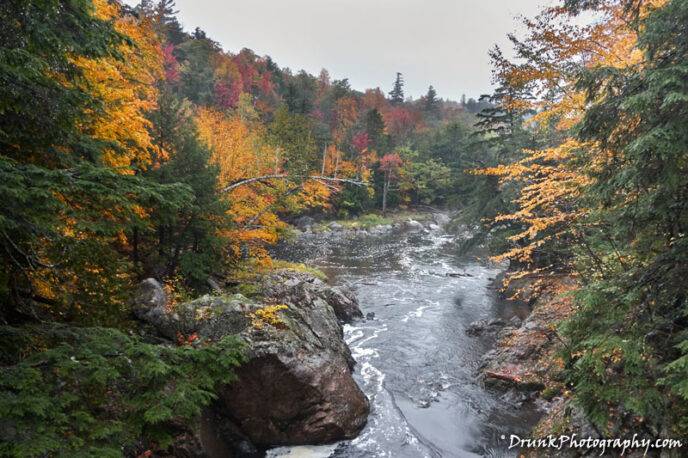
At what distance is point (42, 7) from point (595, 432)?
34.8 ft

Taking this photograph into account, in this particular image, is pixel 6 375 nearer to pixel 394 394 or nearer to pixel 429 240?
pixel 394 394

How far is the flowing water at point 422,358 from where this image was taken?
9945 mm

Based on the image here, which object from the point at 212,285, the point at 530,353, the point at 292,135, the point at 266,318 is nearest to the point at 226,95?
the point at 292,135

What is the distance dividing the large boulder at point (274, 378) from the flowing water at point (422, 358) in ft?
1.56

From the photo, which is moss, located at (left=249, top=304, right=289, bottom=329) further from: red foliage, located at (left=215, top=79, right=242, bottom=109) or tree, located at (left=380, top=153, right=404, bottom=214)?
red foliage, located at (left=215, top=79, right=242, bottom=109)

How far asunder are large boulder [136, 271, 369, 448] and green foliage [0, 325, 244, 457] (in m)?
3.87

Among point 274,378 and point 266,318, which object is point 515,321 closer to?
point 266,318

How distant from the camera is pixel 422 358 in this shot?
48.7 feet

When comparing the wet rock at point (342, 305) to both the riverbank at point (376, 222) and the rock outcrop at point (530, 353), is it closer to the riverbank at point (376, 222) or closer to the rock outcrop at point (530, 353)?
the rock outcrop at point (530, 353)

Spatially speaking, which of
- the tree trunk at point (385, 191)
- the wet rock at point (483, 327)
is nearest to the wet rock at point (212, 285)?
the wet rock at point (483, 327)

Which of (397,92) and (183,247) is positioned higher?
(397,92)

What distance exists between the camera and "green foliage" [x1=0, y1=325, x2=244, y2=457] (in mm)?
3410

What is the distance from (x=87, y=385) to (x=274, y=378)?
4885mm

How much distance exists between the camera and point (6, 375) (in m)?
3.70
